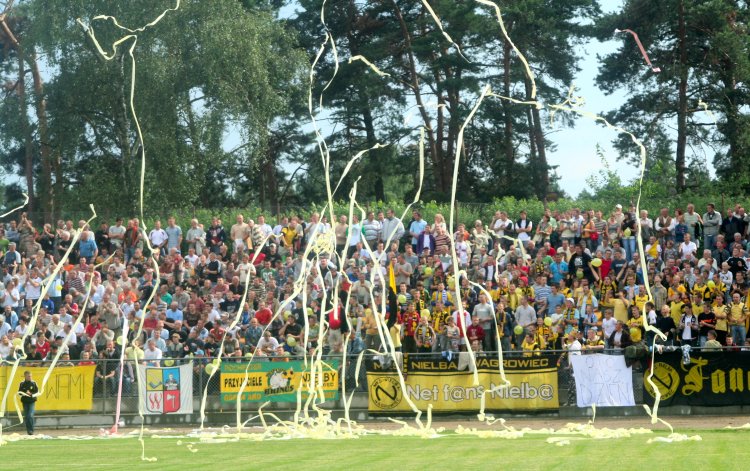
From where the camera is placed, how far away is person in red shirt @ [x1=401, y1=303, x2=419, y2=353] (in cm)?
2305

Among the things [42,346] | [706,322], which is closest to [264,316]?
[42,346]

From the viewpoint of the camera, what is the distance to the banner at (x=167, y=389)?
2280 cm

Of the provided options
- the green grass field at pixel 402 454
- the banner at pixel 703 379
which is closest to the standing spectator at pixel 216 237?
the green grass field at pixel 402 454

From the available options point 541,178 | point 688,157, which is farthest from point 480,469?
point 541,178

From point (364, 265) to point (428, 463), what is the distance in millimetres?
12494

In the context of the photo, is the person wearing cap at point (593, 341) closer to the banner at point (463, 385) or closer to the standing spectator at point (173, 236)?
the banner at point (463, 385)

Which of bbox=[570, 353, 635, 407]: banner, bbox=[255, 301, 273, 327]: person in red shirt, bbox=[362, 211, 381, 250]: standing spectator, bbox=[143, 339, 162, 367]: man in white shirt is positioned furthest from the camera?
bbox=[362, 211, 381, 250]: standing spectator

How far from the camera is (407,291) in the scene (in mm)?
25422

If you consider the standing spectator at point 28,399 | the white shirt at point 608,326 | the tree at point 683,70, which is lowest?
the standing spectator at point 28,399

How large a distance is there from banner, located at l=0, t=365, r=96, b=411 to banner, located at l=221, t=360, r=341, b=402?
9.26ft

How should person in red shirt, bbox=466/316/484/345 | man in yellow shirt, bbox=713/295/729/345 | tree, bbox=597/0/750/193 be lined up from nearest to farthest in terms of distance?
man in yellow shirt, bbox=713/295/729/345 < person in red shirt, bbox=466/316/484/345 < tree, bbox=597/0/750/193

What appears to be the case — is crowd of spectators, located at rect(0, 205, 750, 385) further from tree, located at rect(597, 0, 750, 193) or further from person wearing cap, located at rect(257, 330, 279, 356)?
tree, located at rect(597, 0, 750, 193)

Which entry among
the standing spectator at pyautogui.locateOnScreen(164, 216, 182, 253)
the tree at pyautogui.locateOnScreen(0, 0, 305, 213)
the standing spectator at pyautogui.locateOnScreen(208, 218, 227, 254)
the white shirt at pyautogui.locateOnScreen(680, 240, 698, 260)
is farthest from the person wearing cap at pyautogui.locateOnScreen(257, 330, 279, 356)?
the tree at pyautogui.locateOnScreen(0, 0, 305, 213)

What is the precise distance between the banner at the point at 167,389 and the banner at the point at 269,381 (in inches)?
28.0
